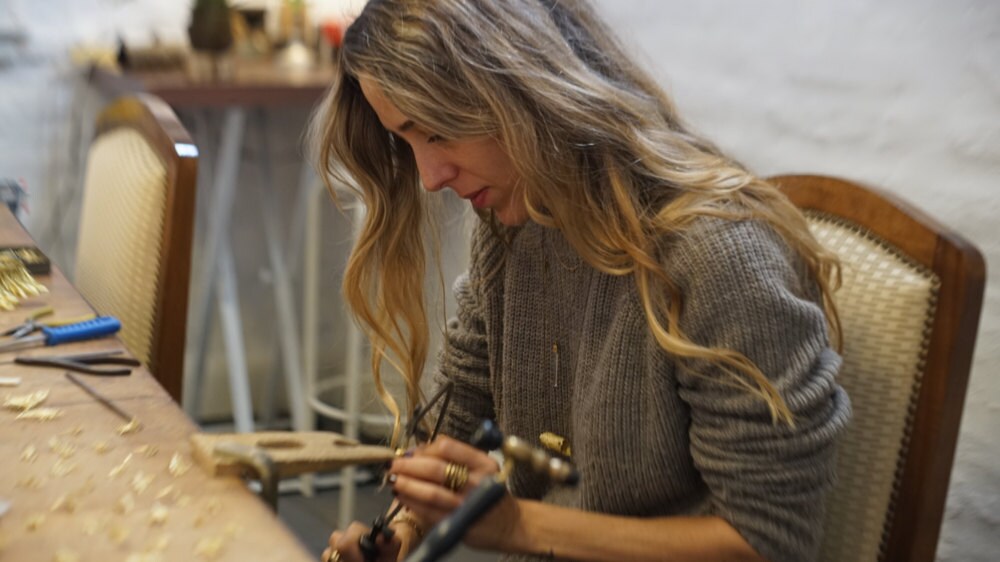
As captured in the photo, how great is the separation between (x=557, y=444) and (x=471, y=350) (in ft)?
0.57

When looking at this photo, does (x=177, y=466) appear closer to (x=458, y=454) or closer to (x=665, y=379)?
(x=458, y=454)

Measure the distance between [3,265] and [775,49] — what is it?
1153 mm

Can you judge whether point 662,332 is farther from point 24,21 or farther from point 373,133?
point 24,21

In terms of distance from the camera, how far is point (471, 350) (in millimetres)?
1365

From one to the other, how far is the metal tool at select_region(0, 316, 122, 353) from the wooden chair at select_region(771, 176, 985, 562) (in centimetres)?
83

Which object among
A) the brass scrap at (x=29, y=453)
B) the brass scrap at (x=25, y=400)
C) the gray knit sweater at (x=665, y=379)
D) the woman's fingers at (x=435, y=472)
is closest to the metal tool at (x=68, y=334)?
the brass scrap at (x=25, y=400)

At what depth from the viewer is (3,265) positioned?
1.51 m

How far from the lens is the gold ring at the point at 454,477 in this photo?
97 centimetres

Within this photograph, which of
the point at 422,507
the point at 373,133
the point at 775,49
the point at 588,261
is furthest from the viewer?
the point at 775,49

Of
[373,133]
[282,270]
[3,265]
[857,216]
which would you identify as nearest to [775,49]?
[857,216]

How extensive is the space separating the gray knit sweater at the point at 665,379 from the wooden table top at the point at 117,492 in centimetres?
38

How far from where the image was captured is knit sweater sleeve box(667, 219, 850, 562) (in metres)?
1.01

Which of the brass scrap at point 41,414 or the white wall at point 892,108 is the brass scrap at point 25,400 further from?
the white wall at point 892,108

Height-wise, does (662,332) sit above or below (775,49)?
below
